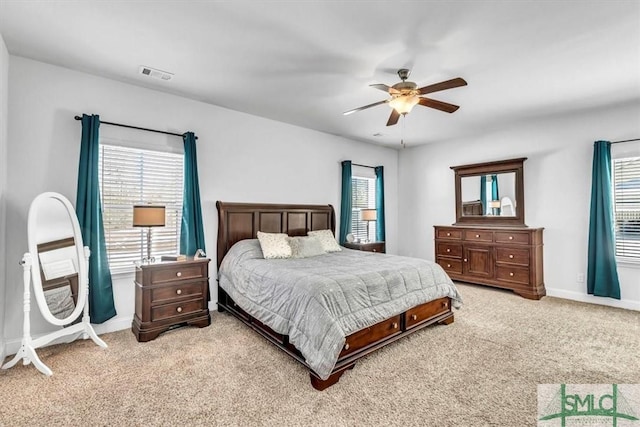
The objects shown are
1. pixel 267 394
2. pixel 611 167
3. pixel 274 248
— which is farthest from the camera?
pixel 611 167

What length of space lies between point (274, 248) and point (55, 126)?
8.56ft

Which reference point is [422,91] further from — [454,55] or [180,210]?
[180,210]

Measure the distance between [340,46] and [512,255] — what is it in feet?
13.6

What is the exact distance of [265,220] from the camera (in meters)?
4.54

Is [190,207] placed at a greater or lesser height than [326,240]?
greater

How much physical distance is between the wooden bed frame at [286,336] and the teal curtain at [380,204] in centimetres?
129

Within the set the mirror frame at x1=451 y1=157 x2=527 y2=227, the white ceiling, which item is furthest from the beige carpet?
the white ceiling

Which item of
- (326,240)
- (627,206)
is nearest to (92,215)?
(326,240)

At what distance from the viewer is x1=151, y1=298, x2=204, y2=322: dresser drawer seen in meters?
3.13

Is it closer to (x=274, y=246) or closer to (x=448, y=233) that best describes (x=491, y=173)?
(x=448, y=233)

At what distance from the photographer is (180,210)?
3.88m

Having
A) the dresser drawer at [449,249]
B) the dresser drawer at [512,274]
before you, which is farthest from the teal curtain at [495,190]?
the dresser drawer at [512,274]

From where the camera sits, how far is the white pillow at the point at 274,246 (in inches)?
150

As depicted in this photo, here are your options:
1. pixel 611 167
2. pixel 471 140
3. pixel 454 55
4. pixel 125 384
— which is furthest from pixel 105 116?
pixel 611 167
